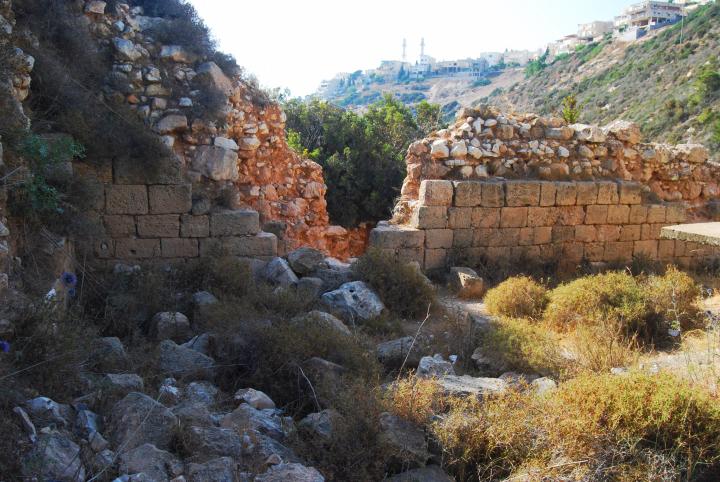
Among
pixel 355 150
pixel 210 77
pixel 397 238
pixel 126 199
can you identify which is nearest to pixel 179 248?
pixel 126 199

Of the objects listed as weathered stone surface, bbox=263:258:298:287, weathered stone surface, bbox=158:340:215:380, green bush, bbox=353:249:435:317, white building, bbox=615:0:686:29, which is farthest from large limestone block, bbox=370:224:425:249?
white building, bbox=615:0:686:29

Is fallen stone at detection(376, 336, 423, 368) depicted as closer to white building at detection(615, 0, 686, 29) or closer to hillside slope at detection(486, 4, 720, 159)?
hillside slope at detection(486, 4, 720, 159)

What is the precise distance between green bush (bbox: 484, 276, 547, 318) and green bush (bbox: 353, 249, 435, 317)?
74 centimetres

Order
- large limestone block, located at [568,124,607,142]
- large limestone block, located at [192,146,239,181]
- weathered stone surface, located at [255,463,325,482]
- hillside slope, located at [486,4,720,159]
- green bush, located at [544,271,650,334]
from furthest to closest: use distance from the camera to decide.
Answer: hillside slope, located at [486,4,720,159] → large limestone block, located at [568,124,607,142] → large limestone block, located at [192,146,239,181] → green bush, located at [544,271,650,334] → weathered stone surface, located at [255,463,325,482]

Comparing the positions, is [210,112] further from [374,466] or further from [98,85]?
[374,466]

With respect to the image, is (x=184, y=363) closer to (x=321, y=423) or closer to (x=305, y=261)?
(x=321, y=423)

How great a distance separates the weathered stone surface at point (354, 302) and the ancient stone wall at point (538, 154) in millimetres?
2431

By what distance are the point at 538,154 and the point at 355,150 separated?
7805 millimetres

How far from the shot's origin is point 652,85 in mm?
39188

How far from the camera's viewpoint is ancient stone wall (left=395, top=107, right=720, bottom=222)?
346 inches

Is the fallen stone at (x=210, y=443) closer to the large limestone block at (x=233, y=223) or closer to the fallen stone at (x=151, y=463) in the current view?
the fallen stone at (x=151, y=463)

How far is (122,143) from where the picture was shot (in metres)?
6.69

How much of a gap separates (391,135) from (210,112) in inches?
436

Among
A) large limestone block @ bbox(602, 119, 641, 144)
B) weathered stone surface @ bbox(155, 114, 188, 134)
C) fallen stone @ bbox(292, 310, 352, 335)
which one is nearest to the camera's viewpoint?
fallen stone @ bbox(292, 310, 352, 335)
